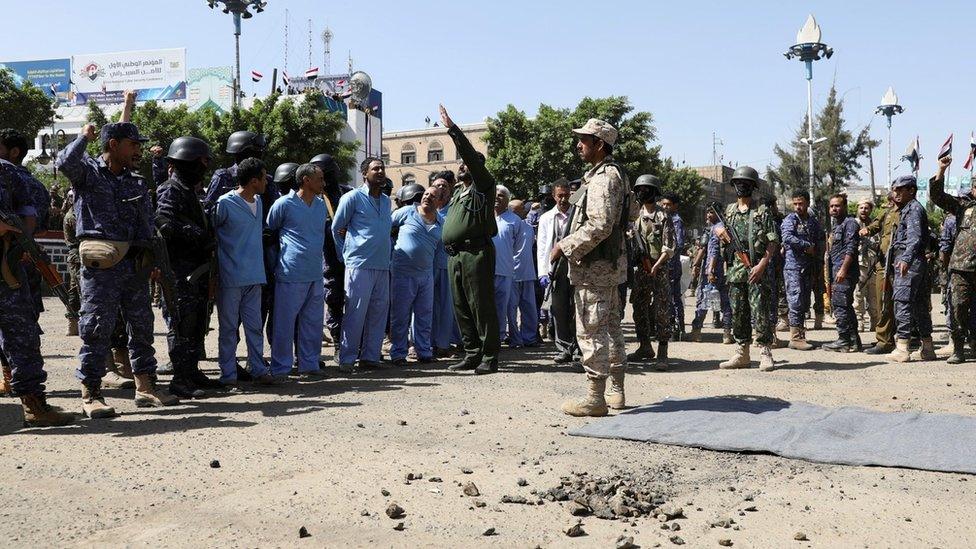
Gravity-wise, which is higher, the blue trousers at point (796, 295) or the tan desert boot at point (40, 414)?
the blue trousers at point (796, 295)

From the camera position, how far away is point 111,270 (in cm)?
592

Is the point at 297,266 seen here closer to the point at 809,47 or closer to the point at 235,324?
the point at 235,324

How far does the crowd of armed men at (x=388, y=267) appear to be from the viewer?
5.98 meters

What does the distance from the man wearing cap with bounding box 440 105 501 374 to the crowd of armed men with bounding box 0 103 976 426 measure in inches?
0.8

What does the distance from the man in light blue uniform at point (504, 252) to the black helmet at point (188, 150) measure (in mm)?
4163

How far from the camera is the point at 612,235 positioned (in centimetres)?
615

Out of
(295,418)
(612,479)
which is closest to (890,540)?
(612,479)

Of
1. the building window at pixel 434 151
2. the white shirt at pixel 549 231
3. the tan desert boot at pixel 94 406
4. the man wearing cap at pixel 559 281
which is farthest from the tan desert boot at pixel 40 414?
the building window at pixel 434 151

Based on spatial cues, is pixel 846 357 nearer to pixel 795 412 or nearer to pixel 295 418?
pixel 795 412

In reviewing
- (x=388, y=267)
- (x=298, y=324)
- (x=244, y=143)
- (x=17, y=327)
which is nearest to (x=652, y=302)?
(x=388, y=267)

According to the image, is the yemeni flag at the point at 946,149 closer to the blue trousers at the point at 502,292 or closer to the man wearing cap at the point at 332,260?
the blue trousers at the point at 502,292

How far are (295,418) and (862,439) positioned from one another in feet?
12.3

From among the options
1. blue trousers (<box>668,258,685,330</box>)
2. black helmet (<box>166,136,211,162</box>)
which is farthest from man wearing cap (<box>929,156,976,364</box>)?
black helmet (<box>166,136,211,162</box>)

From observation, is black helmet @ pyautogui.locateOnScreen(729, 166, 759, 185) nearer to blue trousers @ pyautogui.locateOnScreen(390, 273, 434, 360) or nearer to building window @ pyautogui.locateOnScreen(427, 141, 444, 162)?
blue trousers @ pyautogui.locateOnScreen(390, 273, 434, 360)
